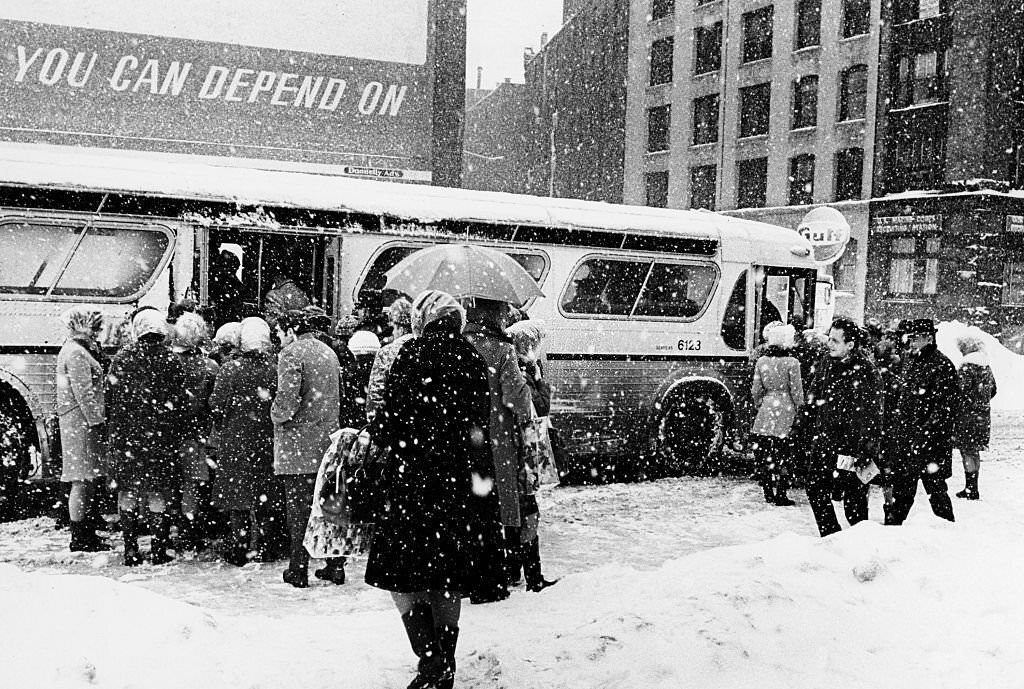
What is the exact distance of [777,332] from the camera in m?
9.90

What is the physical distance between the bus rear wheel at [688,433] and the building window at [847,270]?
26459 millimetres

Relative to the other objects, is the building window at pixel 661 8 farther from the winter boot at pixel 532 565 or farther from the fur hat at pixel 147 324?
the winter boot at pixel 532 565

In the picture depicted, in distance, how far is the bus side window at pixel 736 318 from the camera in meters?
11.7

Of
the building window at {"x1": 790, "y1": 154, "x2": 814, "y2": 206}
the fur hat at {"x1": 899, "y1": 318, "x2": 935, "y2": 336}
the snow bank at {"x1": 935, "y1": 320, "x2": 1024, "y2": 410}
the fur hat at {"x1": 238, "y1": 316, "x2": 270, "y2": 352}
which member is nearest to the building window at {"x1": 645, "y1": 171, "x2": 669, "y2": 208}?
the building window at {"x1": 790, "y1": 154, "x2": 814, "y2": 206}

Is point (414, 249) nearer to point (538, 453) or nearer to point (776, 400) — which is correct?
point (776, 400)

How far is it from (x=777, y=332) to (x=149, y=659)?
713 cm

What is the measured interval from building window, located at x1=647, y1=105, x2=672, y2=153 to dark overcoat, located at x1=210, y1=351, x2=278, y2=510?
4006 centimetres

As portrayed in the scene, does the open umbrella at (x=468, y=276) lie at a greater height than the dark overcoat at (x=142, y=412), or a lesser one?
greater

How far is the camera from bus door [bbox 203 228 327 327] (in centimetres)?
893

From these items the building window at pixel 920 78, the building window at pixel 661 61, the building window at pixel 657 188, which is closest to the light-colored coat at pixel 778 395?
the building window at pixel 920 78

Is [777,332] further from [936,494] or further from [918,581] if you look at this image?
[918,581]

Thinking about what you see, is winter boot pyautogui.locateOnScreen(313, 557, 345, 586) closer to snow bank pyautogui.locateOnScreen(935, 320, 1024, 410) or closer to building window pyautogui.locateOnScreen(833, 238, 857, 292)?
snow bank pyautogui.locateOnScreen(935, 320, 1024, 410)

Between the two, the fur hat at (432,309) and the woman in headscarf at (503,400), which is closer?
the fur hat at (432,309)

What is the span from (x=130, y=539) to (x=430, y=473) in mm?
3605
